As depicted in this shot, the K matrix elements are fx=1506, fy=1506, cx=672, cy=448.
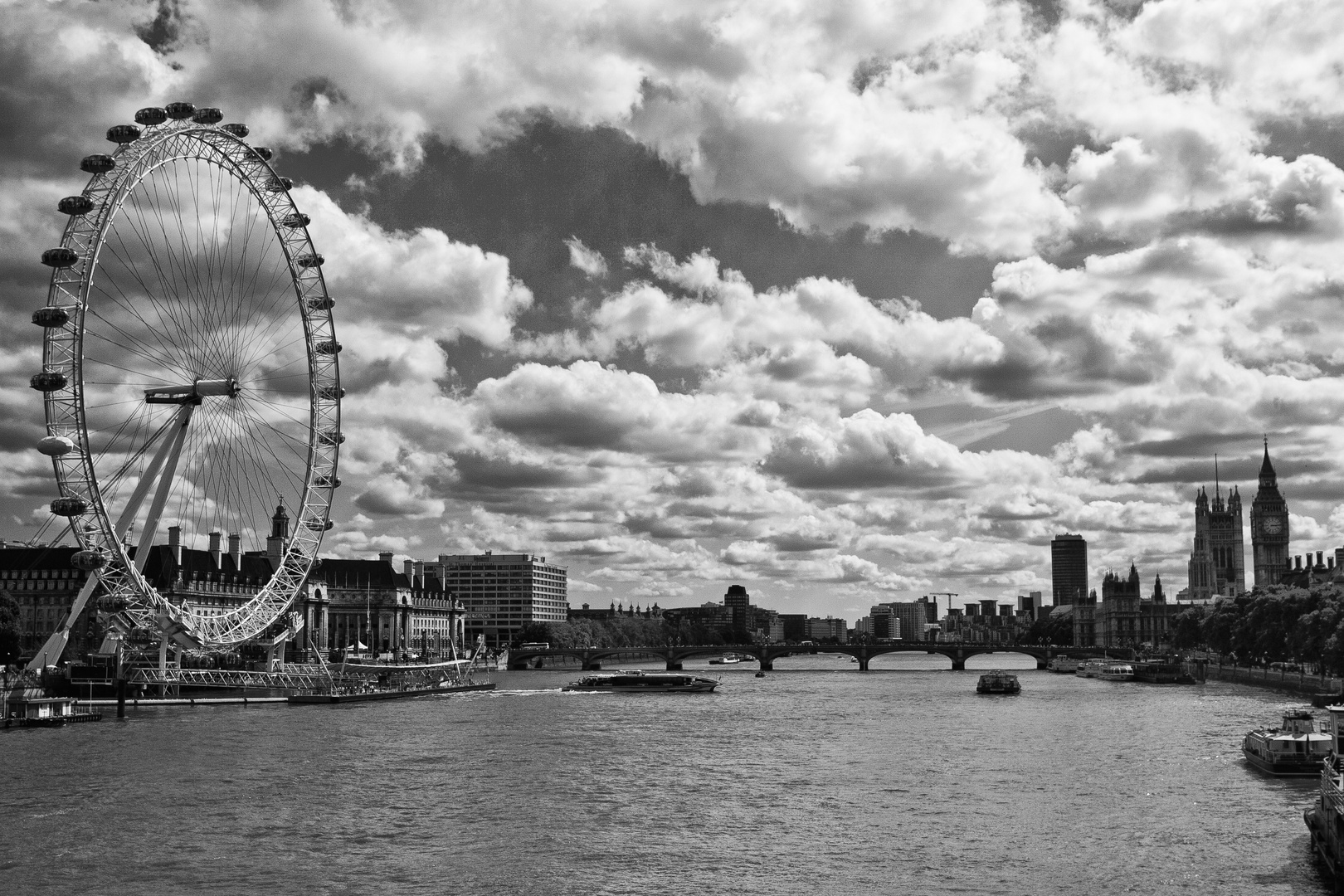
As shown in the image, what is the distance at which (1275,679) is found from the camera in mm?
130625

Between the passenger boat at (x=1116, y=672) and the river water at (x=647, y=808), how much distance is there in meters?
68.9

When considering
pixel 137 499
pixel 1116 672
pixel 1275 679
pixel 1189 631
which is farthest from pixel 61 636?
pixel 1189 631

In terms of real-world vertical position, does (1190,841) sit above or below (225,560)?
below

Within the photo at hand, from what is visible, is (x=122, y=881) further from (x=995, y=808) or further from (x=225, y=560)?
(x=225, y=560)

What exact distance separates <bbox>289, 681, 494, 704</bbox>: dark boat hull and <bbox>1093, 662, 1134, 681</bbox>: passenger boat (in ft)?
223

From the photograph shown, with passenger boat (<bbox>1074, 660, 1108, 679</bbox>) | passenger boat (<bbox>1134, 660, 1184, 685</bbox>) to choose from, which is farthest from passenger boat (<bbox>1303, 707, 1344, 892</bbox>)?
passenger boat (<bbox>1074, 660, 1108, 679</bbox>)

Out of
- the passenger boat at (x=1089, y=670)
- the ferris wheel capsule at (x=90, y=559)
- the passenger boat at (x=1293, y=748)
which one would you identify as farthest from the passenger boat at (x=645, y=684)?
the passenger boat at (x=1293, y=748)

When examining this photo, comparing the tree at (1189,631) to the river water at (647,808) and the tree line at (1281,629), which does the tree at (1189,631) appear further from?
the river water at (647,808)

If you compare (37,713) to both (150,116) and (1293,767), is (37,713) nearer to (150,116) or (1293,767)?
(150,116)

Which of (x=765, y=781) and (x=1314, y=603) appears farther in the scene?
(x=1314, y=603)

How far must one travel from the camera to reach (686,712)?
105 meters

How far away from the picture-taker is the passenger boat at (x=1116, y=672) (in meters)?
160

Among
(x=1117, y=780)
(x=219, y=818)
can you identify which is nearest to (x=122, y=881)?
(x=219, y=818)

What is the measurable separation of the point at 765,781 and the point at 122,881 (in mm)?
27664
